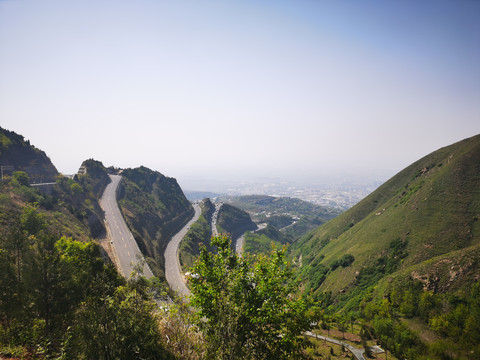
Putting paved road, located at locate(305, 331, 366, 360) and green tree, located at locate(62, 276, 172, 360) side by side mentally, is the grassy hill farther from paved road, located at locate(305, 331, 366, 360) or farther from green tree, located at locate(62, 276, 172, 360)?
green tree, located at locate(62, 276, 172, 360)

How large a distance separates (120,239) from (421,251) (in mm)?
67030

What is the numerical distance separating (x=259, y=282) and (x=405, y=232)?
2334 inches

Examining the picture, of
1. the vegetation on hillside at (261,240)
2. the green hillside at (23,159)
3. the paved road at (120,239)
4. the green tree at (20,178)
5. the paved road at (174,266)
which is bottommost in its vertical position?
the vegetation on hillside at (261,240)

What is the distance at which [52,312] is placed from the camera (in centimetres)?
1670

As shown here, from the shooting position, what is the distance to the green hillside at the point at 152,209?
66.6 meters

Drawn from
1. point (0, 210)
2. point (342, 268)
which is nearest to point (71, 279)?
point (0, 210)

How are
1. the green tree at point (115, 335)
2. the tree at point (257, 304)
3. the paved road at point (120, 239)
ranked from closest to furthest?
the green tree at point (115, 335), the tree at point (257, 304), the paved road at point (120, 239)

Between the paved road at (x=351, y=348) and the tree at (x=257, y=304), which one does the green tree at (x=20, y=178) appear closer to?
the tree at (x=257, y=304)

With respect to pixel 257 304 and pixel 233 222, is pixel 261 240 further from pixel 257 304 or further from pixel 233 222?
pixel 257 304

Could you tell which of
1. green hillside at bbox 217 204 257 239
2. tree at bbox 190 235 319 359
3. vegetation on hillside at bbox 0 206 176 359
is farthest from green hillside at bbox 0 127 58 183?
tree at bbox 190 235 319 359

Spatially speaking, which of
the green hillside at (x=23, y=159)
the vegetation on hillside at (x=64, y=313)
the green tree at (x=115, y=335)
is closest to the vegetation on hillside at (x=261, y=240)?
the green hillside at (x=23, y=159)

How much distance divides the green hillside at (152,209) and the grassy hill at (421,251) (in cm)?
3957

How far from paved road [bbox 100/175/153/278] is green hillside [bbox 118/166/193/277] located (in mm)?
1693

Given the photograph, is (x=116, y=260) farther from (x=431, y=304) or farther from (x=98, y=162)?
(x=98, y=162)
